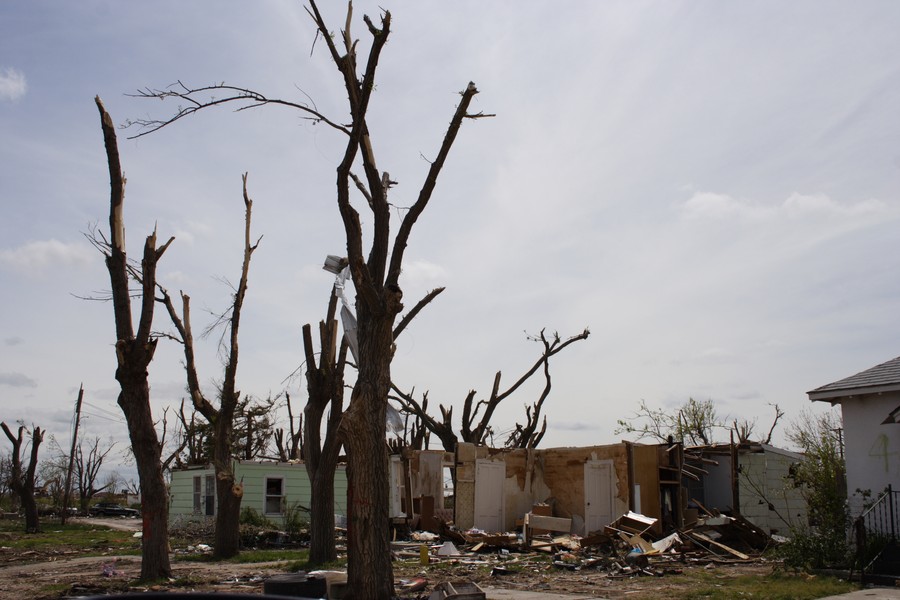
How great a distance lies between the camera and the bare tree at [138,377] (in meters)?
12.8

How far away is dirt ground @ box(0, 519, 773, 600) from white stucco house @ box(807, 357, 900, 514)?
2566 mm

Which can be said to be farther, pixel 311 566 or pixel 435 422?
pixel 435 422

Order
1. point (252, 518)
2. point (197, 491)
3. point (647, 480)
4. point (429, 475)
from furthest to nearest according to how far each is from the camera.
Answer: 1. point (197, 491)
2. point (429, 475)
3. point (252, 518)
4. point (647, 480)

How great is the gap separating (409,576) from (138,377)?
5809mm

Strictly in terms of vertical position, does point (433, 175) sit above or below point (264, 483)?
above

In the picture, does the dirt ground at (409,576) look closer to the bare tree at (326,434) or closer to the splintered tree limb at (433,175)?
the bare tree at (326,434)

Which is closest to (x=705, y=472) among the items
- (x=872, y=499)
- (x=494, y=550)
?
(x=494, y=550)

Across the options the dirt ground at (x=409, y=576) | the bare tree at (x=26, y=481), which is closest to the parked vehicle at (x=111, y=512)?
the bare tree at (x=26, y=481)

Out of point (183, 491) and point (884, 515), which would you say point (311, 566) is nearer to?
point (884, 515)

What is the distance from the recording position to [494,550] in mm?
20219

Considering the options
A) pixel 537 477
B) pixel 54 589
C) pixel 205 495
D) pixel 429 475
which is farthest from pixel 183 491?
pixel 54 589

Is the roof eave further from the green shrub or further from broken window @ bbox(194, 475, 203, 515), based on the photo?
broken window @ bbox(194, 475, 203, 515)

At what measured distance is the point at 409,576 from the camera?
1412 centimetres

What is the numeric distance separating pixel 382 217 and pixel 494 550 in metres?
12.2
